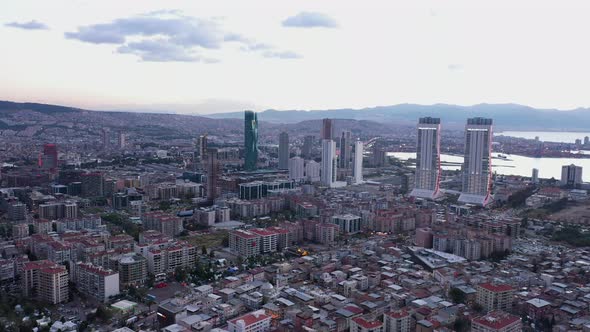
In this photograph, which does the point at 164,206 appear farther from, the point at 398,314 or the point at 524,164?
the point at 524,164

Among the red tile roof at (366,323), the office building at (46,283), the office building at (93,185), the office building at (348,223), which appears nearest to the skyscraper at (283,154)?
the office building at (93,185)

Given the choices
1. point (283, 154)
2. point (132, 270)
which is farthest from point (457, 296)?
point (283, 154)

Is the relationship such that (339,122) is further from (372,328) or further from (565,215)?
(372,328)

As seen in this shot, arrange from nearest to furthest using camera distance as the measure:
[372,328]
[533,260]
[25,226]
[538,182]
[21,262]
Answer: [372,328], [21,262], [533,260], [25,226], [538,182]

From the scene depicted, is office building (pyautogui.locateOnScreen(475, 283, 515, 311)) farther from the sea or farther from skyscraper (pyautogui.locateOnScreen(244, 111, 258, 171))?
the sea

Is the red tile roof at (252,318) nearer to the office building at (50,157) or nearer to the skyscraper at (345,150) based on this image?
the office building at (50,157)

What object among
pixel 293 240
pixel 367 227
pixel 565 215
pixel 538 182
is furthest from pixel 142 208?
pixel 538 182

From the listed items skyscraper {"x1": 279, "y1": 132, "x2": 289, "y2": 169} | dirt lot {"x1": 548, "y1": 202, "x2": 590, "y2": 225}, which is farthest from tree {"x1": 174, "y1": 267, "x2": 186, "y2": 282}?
skyscraper {"x1": 279, "y1": 132, "x2": 289, "y2": 169}
